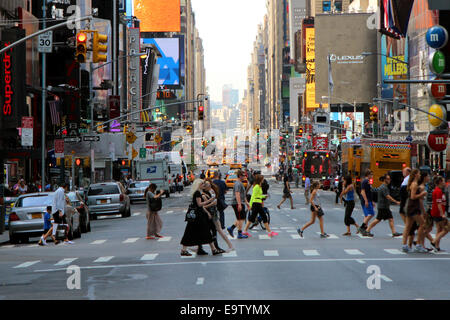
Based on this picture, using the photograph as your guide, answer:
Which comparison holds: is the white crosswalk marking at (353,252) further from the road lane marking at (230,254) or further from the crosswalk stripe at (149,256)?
the crosswalk stripe at (149,256)

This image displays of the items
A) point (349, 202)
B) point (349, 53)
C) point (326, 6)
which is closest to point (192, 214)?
point (349, 202)

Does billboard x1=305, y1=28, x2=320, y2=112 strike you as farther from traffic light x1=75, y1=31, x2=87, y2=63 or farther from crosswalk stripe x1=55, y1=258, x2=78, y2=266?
crosswalk stripe x1=55, y1=258, x2=78, y2=266

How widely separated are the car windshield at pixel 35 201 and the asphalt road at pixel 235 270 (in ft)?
4.38

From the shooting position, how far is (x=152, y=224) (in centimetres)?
2786

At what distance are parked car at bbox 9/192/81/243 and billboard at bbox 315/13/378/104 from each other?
130262mm

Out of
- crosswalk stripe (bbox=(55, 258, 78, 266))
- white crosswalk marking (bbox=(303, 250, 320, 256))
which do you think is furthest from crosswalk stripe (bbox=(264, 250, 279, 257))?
crosswalk stripe (bbox=(55, 258, 78, 266))

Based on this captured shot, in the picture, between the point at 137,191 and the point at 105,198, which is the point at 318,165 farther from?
the point at 105,198

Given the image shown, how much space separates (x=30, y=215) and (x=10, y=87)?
1045 inches

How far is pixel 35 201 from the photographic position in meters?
27.6

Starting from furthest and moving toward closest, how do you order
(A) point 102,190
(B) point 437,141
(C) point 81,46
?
(B) point 437,141 → (A) point 102,190 → (C) point 81,46

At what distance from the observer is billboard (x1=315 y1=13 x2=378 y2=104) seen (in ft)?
510

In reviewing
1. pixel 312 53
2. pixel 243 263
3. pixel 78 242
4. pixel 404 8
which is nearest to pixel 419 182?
pixel 243 263

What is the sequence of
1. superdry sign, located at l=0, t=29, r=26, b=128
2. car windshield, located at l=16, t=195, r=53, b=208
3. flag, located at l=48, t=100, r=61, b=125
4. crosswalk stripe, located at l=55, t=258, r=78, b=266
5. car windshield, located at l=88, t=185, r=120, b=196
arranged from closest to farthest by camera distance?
crosswalk stripe, located at l=55, t=258, r=78, b=266, car windshield, located at l=16, t=195, r=53, b=208, car windshield, located at l=88, t=185, r=120, b=196, superdry sign, located at l=0, t=29, r=26, b=128, flag, located at l=48, t=100, r=61, b=125

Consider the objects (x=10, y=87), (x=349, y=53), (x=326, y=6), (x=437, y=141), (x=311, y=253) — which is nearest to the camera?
(x=311, y=253)
